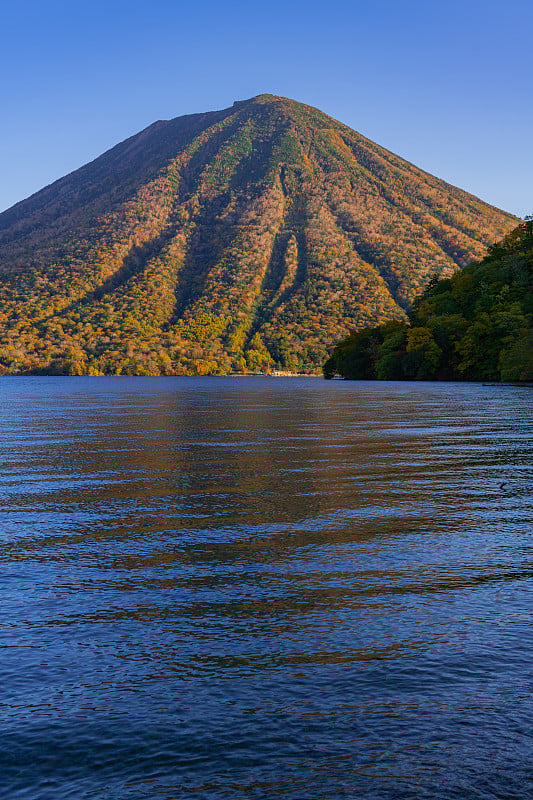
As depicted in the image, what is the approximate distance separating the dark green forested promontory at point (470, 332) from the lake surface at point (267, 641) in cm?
10036

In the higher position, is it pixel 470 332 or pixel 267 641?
pixel 470 332

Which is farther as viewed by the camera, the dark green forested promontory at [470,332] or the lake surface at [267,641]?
the dark green forested promontory at [470,332]

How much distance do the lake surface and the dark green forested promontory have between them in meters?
100

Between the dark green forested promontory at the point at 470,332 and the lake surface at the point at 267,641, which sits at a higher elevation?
the dark green forested promontory at the point at 470,332

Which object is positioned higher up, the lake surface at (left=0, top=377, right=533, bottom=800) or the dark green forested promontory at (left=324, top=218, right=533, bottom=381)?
the dark green forested promontory at (left=324, top=218, right=533, bottom=381)

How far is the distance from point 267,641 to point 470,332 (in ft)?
441

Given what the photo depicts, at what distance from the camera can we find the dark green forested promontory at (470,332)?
124062mm

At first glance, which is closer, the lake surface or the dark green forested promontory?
the lake surface

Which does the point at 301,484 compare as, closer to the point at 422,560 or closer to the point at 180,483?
the point at 180,483

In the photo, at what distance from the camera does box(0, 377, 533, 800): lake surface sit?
640cm

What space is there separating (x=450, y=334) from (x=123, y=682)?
5685 inches

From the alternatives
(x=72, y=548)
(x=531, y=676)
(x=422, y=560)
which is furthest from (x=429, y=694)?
(x=72, y=548)

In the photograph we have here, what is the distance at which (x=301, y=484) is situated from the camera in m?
22.5

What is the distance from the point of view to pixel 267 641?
9227mm
